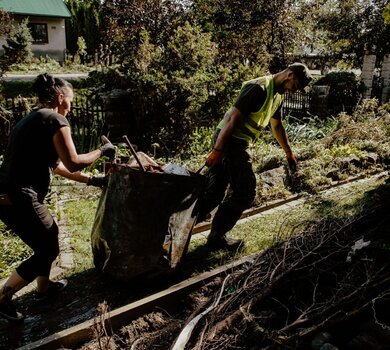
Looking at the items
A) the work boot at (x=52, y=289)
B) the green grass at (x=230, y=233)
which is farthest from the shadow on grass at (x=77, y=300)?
the green grass at (x=230, y=233)

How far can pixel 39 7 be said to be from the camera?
28.9 meters

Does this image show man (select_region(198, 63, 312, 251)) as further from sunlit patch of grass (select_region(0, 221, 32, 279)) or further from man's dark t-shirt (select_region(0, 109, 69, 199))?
sunlit patch of grass (select_region(0, 221, 32, 279))

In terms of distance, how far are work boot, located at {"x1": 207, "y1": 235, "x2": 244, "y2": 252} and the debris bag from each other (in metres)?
0.85

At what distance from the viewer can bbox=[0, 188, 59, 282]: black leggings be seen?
2.78 m

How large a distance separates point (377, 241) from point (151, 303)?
5.96 ft

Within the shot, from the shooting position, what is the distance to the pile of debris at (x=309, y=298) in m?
2.32

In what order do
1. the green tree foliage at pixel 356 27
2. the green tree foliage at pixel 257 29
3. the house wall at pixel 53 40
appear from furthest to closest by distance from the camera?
the house wall at pixel 53 40
the green tree foliage at pixel 356 27
the green tree foliage at pixel 257 29

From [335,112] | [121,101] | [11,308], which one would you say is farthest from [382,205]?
[335,112]

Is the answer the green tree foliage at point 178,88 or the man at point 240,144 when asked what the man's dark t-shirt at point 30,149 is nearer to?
the man at point 240,144

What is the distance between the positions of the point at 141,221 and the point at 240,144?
1296 mm

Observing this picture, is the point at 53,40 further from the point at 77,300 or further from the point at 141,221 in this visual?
the point at 141,221

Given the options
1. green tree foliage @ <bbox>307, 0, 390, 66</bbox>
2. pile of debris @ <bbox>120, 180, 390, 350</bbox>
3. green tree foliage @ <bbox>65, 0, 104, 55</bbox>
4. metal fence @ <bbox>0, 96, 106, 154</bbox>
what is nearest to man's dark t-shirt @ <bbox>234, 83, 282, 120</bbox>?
pile of debris @ <bbox>120, 180, 390, 350</bbox>

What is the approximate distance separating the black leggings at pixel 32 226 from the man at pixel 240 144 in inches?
60.0

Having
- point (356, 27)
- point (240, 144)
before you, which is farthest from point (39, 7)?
point (240, 144)
